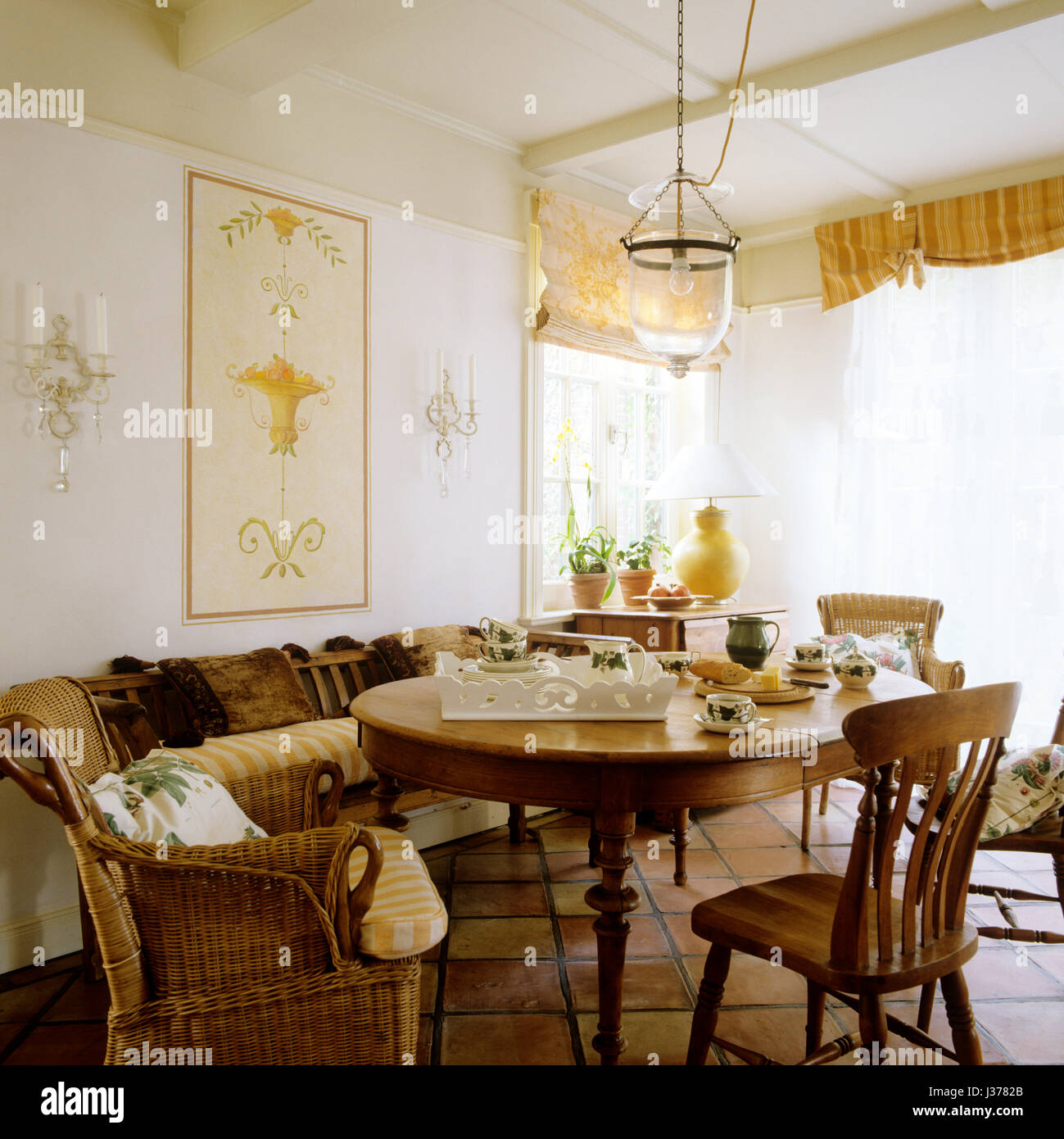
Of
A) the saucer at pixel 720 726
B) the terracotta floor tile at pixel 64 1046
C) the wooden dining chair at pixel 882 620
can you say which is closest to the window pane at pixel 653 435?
the wooden dining chair at pixel 882 620

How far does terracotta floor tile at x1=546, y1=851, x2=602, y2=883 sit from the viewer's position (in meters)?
3.38

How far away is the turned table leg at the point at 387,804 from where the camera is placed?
8.23ft

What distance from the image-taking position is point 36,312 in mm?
2760

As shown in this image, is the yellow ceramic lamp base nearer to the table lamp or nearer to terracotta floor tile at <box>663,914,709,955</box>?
the table lamp

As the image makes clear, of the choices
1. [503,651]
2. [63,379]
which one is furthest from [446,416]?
[503,651]

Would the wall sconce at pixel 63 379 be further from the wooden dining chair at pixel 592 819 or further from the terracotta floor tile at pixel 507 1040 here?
the terracotta floor tile at pixel 507 1040

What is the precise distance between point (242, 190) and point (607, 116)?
165 centimetres

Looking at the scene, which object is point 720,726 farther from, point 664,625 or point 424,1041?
point 664,625

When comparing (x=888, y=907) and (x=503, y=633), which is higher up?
(x=503, y=633)

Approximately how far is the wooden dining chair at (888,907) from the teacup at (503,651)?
81 cm

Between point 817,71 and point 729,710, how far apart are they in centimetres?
273

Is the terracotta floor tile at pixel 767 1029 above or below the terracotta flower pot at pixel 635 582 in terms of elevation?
below

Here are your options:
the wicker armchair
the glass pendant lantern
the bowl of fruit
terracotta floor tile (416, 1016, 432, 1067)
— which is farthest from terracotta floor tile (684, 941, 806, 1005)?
the bowl of fruit

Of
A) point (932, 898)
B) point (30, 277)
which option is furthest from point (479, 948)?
point (30, 277)
